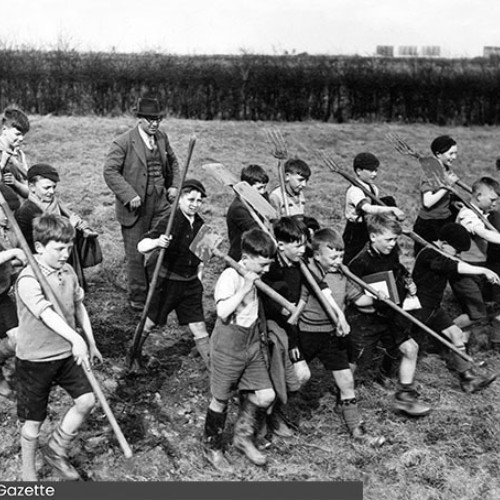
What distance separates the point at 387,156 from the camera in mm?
12047

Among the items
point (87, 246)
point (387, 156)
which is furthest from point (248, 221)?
point (387, 156)

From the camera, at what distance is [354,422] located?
4.25m

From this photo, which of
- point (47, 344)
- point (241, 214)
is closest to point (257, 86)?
point (241, 214)

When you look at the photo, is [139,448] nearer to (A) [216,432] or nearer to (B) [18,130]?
(A) [216,432]

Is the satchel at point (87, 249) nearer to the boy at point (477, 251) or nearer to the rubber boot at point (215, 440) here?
the rubber boot at point (215, 440)

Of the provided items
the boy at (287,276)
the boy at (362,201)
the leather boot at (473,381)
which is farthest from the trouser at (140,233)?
the leather boot at (473,381)

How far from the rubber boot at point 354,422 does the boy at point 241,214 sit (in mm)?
1346

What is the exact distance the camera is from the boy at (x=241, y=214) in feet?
15.5

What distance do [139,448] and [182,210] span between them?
155 centimetres

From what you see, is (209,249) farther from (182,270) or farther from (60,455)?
(60,455)

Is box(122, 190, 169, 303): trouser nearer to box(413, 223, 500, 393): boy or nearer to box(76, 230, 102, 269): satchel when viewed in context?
box(76, 230, 102, 269): satchel

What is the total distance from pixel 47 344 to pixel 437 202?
141 inches

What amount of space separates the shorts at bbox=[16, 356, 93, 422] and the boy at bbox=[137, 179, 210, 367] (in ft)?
3.77

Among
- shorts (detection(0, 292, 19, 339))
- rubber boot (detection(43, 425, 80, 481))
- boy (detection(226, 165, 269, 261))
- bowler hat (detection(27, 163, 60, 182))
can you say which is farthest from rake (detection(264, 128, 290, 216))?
rubber boot (detection(43, 425, 80, 481))
